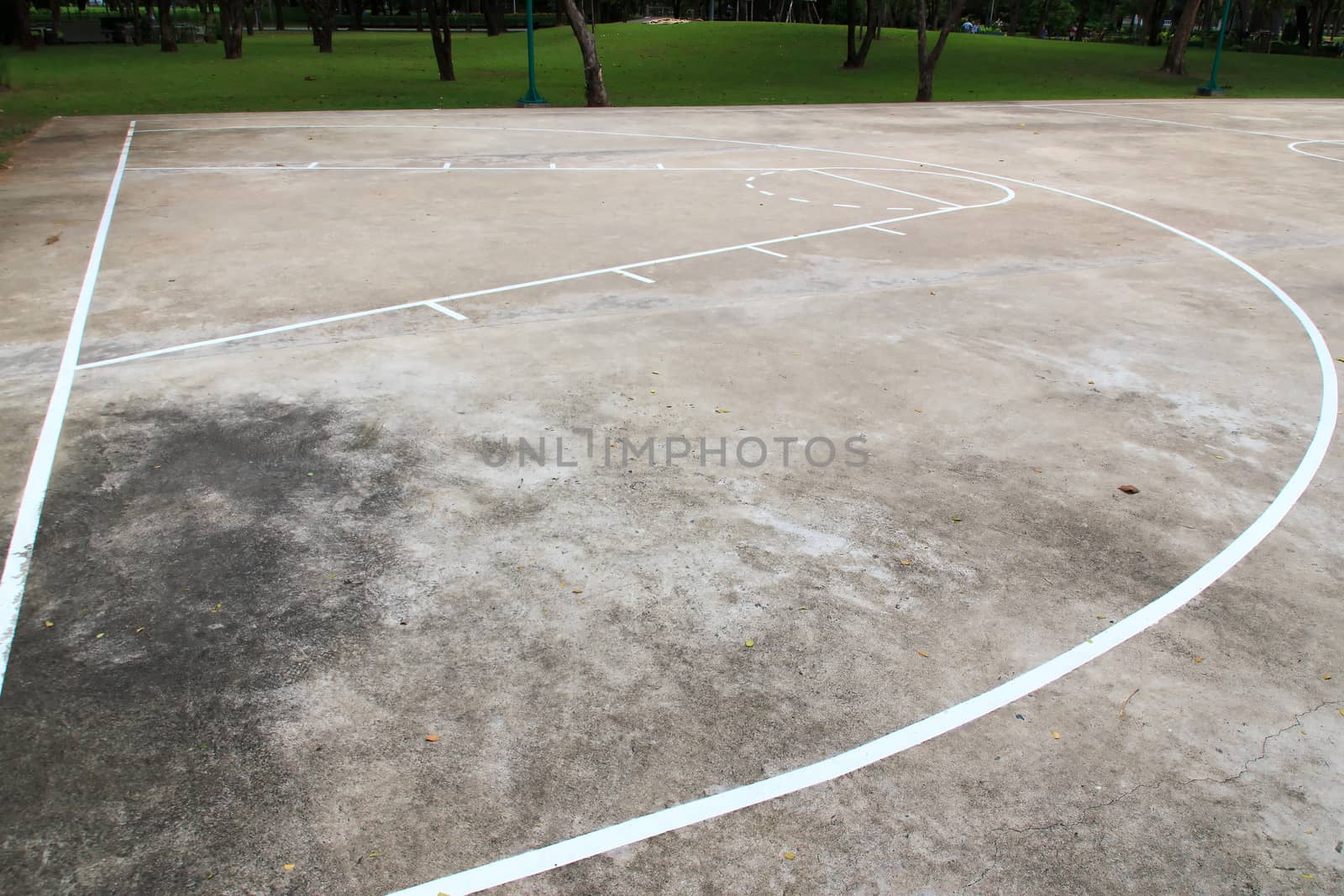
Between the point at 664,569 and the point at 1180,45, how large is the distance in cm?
4026

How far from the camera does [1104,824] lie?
3516 mm

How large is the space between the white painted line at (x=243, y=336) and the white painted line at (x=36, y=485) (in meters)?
0.25

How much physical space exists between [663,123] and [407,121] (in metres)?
5.63

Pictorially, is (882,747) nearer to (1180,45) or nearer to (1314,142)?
(1314,142)

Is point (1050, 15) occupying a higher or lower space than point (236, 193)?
higher

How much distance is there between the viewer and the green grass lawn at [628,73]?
90.1 ft

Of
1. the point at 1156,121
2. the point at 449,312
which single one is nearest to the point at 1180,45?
the point at 1156,121

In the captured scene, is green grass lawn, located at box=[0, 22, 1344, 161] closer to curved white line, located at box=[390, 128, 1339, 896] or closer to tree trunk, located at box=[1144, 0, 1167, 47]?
tree trunk, located at box=[1144, 0, 1167, 47]

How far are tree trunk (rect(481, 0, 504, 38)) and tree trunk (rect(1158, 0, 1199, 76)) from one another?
3077 centimetres

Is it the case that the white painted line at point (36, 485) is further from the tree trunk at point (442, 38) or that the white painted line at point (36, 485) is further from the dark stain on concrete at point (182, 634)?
the tree trunk at point (442, 38)

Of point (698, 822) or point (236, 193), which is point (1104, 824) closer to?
point (698, 822)

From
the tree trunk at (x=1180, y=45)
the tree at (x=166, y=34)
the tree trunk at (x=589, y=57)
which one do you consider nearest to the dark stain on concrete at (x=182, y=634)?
the tree trunk at (x=589, y=57)

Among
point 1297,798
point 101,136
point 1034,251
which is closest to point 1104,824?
point 1297,798

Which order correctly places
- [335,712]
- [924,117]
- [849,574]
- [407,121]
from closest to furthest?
[335,712] → [849,574] → [407,121] → [924,117]
